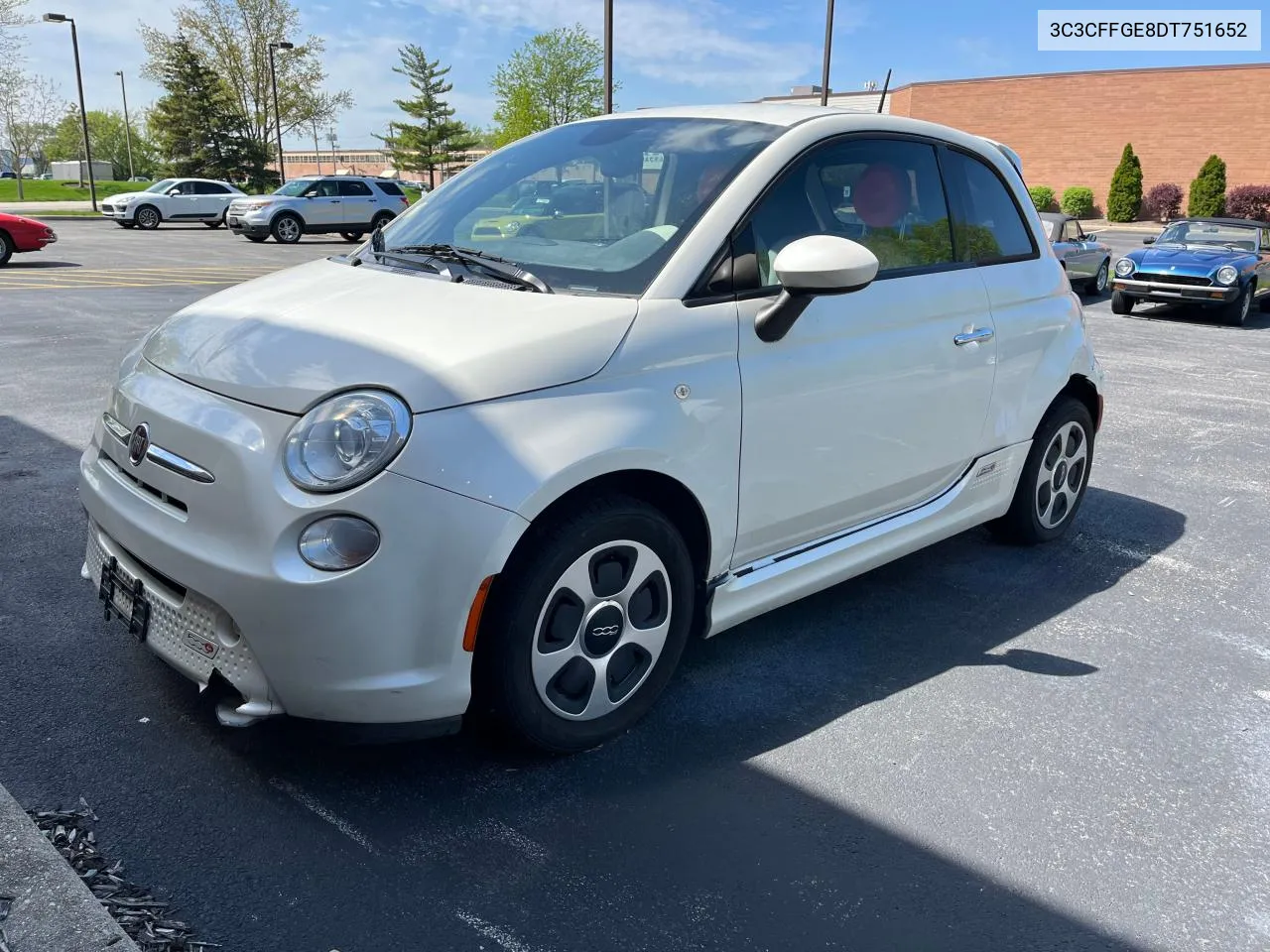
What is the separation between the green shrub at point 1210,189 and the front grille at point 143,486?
4334 centimetres

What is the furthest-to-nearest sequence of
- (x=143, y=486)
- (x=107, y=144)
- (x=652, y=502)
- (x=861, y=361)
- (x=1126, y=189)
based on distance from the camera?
(x=107, y=144) < (x=1126, y=189) < (x=861, y=361) < (x=652, y=502) < (x=143, y=486)

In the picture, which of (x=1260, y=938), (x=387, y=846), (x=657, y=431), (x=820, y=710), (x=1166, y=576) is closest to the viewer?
(x=1260, y=938)

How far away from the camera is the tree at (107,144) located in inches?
3450

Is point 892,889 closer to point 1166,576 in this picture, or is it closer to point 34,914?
point 34,914

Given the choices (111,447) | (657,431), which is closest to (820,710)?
(657,431)

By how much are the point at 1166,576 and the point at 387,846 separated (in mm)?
3602

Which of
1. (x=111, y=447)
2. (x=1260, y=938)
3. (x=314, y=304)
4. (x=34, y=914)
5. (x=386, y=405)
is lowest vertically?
(x=1260, y=938)

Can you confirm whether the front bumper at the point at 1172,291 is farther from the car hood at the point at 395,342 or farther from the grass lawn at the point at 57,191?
the grass lawn at the point at 57,191

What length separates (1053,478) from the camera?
4.60 m

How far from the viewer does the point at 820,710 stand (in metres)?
3.19

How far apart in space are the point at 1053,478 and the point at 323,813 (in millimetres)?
3469

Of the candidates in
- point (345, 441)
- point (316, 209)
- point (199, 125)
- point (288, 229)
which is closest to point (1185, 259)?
point (345, 441)

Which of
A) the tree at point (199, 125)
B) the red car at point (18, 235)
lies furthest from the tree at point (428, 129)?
the red car at point (18, 235)

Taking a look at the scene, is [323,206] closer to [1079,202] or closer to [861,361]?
[861,361]
